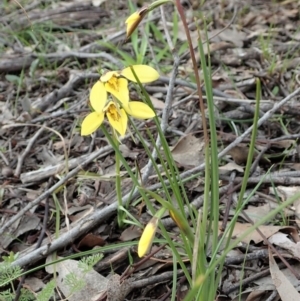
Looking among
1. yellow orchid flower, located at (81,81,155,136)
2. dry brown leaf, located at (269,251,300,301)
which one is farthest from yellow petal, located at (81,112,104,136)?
dry brown leaf, located at (269,251,300,301)

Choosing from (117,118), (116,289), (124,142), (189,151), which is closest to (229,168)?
(189,151)

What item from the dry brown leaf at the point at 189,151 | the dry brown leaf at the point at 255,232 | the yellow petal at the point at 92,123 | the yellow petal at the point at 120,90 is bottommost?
the dry brown leaf at the point at 255,232

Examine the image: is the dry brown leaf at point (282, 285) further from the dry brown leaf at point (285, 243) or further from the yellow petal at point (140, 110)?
the yellow petal at point (140, 110)

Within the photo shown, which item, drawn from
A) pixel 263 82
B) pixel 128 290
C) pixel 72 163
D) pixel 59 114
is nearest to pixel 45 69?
pixel 59 114

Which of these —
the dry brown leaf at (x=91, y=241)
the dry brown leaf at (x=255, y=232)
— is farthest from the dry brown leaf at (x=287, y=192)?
the dry brown leaf at (x=91, y=241)

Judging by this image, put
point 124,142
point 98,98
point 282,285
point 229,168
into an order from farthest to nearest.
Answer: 1. point 124,142
2. point 229,168
3. point 282,285
4. point 98,98

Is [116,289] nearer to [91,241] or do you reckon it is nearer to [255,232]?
[91,241]
